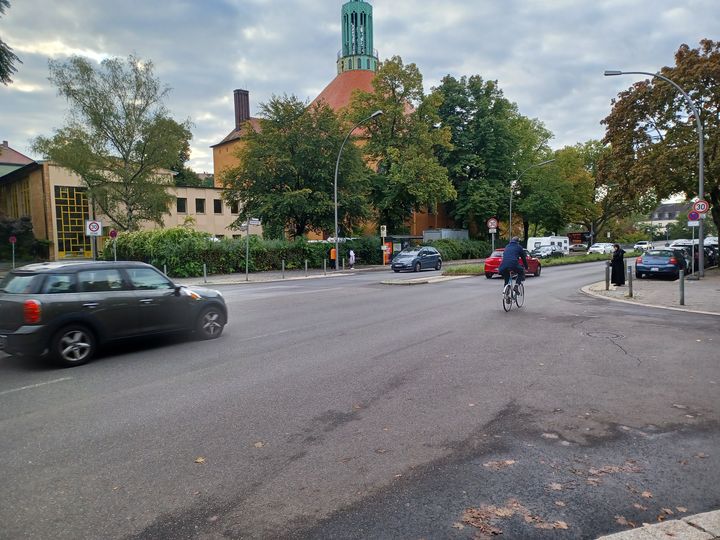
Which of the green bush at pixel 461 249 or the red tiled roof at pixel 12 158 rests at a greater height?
the red tiled roof at pixel 12 158

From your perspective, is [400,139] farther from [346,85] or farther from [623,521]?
[623,521]

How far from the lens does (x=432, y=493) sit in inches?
135

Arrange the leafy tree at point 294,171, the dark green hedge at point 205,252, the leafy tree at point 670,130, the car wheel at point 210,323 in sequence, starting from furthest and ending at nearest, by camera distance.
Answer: the leafy tree at point 294,171
the dark green hedge at point 205,252
the leafy tree at point 670,130
the car wheel at point 210,323

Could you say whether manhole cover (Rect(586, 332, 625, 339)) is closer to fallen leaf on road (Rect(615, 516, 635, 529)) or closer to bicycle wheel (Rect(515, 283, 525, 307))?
bicycle wheel (Rect(515, 283, 525, 307))

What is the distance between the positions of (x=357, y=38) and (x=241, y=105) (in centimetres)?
2091

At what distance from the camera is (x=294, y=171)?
3434 cm

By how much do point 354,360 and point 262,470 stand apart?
364cm

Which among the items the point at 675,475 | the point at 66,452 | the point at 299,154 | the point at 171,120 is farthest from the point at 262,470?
the point at 171,120

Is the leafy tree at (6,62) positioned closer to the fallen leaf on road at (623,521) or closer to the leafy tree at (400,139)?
the fallen leaf on road at (623,521)

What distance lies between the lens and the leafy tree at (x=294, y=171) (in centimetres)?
3416

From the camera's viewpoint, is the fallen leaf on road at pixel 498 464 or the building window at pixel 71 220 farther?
the building window at pixel 71 220

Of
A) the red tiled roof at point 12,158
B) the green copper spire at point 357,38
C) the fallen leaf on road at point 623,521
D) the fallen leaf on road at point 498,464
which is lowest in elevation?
the fallen leaf on road at point 623,521

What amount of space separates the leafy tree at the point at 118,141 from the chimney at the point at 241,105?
124ft

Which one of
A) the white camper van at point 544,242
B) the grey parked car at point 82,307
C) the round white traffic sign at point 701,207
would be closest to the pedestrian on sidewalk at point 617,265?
the round white traffic sign at point 701,207
